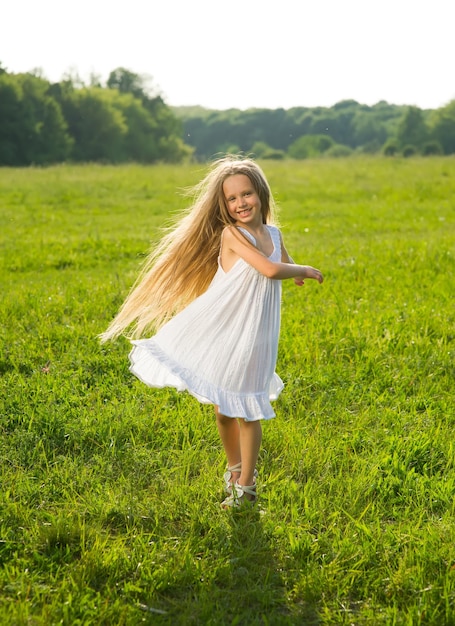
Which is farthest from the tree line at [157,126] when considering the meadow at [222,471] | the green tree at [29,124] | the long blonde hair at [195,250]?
the long blonde hair at [195,250]

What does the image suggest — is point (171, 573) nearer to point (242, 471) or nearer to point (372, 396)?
point (242, 471)

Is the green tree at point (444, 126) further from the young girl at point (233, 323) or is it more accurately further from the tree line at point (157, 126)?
the young girl at point (233, 323)

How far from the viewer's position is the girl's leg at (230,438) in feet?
12.3

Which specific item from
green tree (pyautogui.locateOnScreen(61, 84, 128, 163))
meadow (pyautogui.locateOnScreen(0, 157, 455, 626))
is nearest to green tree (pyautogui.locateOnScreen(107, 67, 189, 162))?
green tree (pyautogui.locateOnScreen(61, 84, 128, 163))

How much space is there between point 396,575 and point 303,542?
425 mm

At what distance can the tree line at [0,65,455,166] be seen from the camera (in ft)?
168

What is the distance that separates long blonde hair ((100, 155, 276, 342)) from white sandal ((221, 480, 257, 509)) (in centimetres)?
106

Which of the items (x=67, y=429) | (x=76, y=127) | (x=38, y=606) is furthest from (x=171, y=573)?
(x=76, y=127)

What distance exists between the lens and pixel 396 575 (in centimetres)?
311

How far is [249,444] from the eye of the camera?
358cm

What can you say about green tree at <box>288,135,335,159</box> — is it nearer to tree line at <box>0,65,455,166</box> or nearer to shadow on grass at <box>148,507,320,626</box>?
tree line at <box>0,65,455,166</box>

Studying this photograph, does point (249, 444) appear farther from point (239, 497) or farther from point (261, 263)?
point (261, 263)

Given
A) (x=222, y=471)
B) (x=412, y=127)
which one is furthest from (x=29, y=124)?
(x=222, y=471)

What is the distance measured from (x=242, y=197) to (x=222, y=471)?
4.80ft
